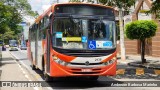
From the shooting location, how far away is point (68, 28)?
1274 centimetres

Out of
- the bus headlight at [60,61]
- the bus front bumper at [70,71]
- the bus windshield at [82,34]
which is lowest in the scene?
the bus front bumper at [70,71]

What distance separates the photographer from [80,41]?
1266 centimetres

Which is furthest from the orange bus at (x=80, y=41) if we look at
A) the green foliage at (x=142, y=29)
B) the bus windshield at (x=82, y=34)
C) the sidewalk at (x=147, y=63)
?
the green foliage at (x=142, y=29)

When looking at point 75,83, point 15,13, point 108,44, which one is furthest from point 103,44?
point 15,13

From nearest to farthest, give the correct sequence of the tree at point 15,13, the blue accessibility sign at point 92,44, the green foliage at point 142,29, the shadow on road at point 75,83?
the blue accessibility sign at point 92,44, the shadow on road at point 75,83, the green foliage at point 142,29, the tree at point 15,13

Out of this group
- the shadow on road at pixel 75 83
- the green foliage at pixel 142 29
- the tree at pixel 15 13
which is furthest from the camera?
the tree at pixel 15 13

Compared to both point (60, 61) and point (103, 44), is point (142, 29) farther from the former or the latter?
point (60, 61)

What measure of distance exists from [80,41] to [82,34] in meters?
0.27

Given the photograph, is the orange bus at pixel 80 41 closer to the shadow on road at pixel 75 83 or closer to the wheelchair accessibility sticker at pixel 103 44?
the wheelchair accessibility sticker at pixel 103 44

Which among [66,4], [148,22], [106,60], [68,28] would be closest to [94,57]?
[106,60]

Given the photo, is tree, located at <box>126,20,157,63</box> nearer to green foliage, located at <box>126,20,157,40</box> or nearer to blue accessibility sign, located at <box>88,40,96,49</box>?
green foliage, located at <box>126,20,157,40</box>

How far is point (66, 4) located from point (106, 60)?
100.0 inches

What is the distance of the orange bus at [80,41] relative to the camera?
1256 cm

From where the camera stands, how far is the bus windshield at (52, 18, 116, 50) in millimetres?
12633
